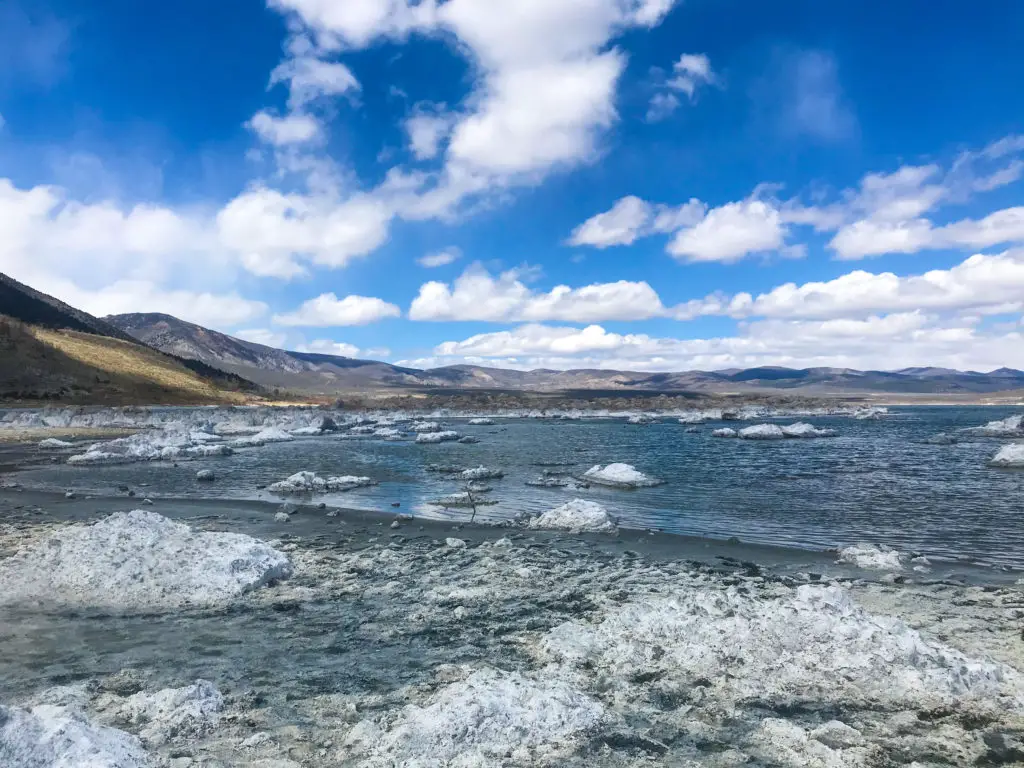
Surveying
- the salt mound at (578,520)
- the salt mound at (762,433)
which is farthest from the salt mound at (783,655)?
the salt mound at (762,433)

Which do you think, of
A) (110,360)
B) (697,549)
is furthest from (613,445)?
(110,360)

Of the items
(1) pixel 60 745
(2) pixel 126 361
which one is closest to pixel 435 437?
(1) pixel 60 745

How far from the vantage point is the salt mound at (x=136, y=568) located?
438 inches

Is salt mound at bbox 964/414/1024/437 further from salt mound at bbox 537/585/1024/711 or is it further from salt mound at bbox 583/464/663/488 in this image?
salt mound at bbox 537/585/1024/711

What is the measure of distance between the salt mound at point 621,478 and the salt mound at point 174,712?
2204 centimetres

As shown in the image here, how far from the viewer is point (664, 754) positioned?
618 centimetres

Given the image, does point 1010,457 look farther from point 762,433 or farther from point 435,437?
point 435,437

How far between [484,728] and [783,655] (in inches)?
172

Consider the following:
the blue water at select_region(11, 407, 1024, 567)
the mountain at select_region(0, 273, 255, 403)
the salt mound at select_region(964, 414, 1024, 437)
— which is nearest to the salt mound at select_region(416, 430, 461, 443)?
the blue water at select_region(11, 407, 1024, 567)

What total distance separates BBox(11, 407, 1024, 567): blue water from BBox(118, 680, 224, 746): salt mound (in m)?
13.4

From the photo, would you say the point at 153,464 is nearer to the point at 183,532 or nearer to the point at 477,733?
the point at 183,532

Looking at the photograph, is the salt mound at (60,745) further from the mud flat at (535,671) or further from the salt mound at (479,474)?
the salt mound at (479,474)

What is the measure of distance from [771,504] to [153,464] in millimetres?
35258

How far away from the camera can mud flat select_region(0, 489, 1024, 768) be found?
6.23 metres
